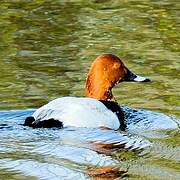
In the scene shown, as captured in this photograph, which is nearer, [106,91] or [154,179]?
[154,179]

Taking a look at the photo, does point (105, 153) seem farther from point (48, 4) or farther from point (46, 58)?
point (48, 4)

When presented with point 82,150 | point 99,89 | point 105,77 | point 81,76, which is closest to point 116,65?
point 105,77

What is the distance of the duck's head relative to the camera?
9.66 m

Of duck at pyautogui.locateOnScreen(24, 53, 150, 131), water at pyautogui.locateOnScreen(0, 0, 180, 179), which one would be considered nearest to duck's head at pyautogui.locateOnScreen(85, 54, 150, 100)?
duck at pyautogui.locateOnScreen(24, 53, 150, 131)

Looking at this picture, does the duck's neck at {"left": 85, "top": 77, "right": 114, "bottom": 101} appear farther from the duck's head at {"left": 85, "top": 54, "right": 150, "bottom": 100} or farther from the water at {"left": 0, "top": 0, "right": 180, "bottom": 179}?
the water at {"left": 0, "top": 0, "right": 180, "bottom": 179}

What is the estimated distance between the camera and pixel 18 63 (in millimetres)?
11773

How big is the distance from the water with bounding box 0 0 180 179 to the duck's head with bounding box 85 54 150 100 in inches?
10.1

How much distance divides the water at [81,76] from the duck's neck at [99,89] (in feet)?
0.86

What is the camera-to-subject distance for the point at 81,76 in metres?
11.1

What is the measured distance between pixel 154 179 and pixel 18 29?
7454 millimetres

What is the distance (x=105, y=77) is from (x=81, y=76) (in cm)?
128

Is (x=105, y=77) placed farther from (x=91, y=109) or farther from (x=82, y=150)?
(x=82, y=150)

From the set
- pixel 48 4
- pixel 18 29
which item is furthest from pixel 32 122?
pixel 48 4

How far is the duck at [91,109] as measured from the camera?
8.56 metres
